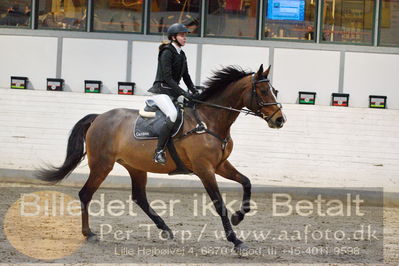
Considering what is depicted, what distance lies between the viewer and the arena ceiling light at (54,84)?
13.3 meters

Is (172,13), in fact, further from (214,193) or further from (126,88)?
(214,193)

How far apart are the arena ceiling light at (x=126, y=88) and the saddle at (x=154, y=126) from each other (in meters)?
5.05

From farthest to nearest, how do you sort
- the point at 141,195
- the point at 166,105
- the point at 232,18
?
the point at 232,18 < the point at 141,195 < the point at 166,105

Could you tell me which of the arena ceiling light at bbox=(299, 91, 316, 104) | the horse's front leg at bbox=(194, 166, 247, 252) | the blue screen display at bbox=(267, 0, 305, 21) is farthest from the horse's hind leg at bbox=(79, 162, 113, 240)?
the blue screen display at bbox=(267, 0, 305, 21)

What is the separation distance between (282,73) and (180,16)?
2.13 meters

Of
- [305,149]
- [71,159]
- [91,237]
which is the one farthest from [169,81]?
[305,149]

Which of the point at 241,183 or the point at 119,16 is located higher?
the point at 119,16

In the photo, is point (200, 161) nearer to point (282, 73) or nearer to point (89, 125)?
point (89, 125)

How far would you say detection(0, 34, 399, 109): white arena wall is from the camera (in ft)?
42.8

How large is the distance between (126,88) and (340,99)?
3.76 metres

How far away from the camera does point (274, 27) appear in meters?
13.3

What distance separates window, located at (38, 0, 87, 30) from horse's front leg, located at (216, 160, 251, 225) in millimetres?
6641

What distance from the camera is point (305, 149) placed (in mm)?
12562

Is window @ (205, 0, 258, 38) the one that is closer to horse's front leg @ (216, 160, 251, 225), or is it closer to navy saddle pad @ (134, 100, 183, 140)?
navy saddle pad @ (134, 100, 183, 140)
